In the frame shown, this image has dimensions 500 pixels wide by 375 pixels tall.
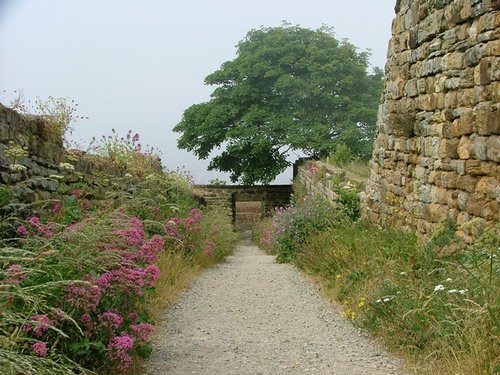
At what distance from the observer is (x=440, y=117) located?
21.2ft

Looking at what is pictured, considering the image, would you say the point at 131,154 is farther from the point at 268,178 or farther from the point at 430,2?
the point at 268,178

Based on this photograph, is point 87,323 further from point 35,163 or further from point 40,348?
point 35,163

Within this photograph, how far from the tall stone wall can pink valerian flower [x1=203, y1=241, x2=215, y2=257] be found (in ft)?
10.8

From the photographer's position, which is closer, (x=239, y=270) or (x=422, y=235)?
(x=422, y=235)

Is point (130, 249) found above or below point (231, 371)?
above

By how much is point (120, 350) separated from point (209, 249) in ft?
22.8

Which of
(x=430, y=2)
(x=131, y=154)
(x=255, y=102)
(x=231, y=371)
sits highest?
(x=255, y=102)

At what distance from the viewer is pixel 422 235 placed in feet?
22.5

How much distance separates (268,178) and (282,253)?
14241mm

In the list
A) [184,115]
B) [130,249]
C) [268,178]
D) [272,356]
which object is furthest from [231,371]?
[184,115]

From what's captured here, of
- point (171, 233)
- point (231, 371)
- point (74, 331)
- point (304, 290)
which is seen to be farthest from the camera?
point (171, 233)

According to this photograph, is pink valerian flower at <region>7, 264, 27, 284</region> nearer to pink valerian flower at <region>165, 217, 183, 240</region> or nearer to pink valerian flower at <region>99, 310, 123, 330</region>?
pink valerian flower at <region>99, 310, 123, 330</region>

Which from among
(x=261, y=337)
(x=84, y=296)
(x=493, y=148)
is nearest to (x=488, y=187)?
(x=493, y=148)

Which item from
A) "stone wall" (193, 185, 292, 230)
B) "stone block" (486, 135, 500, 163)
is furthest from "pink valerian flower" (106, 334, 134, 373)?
"stone wall" (193, 185, 292, 230)
